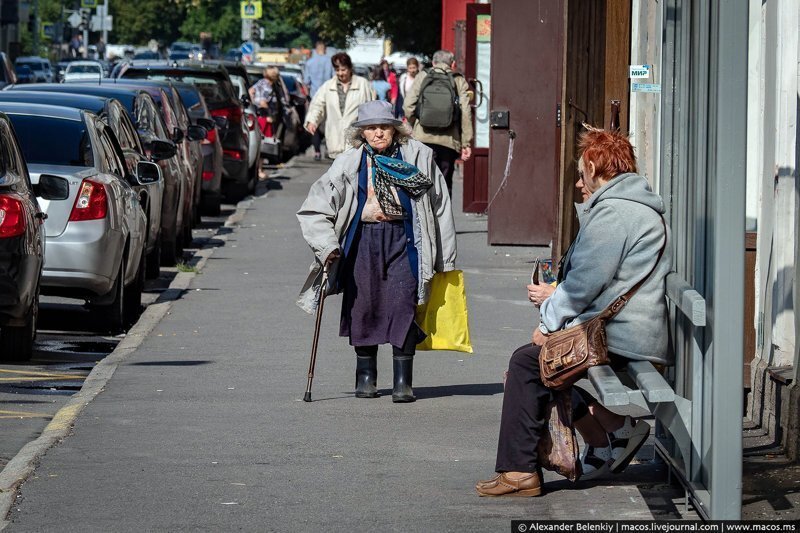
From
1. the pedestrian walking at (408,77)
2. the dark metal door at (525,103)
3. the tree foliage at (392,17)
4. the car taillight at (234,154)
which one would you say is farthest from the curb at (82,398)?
the tree foliage at (392,17)

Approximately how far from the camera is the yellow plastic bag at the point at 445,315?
9273mm

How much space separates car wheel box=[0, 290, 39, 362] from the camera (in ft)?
35.2

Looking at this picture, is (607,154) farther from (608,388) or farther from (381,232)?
(381,232)

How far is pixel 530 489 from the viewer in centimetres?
688

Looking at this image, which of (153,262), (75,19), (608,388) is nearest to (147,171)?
(153,262)

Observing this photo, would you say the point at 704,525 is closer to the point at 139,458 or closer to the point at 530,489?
the point at 530,489

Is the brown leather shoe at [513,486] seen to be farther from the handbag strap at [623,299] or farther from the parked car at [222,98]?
the parked car at [222,98]

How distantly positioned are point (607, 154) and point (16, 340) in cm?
519

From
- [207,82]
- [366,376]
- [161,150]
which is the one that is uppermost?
[207,82]

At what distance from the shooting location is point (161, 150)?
15.2 m

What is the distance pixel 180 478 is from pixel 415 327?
2313mm

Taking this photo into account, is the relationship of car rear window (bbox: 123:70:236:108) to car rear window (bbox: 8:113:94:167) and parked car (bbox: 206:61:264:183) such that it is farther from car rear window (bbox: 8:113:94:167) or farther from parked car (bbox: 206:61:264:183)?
car rear window (bbox: 8:113:94:167)

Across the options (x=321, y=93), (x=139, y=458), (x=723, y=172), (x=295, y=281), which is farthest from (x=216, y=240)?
(x=723, y=172)

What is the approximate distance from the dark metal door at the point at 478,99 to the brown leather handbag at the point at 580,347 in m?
13.7
